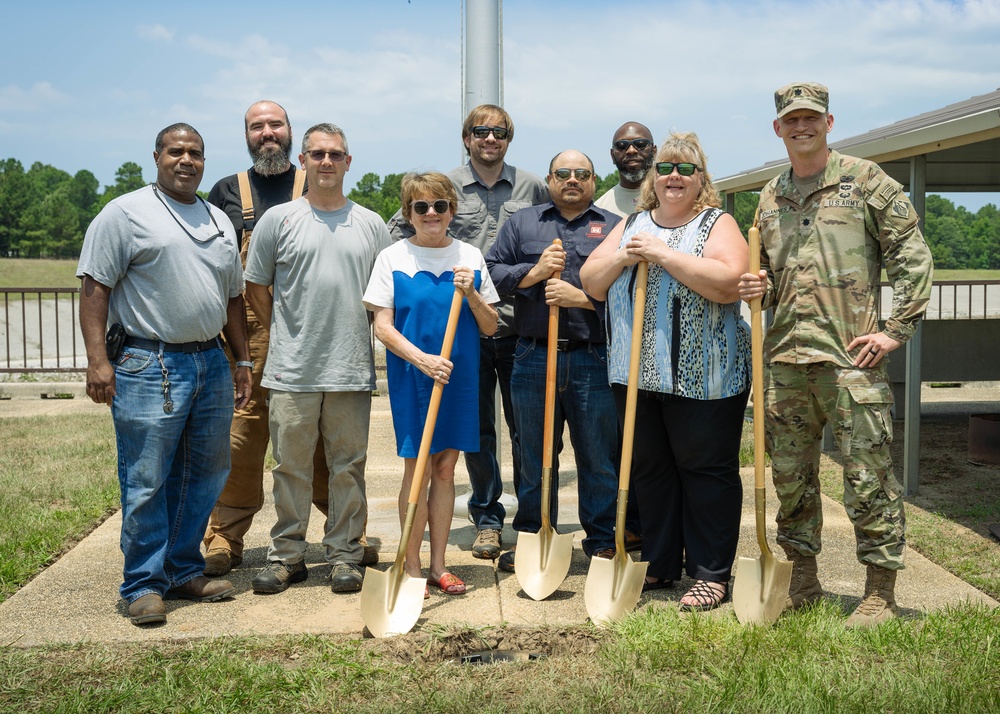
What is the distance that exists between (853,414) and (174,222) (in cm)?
298

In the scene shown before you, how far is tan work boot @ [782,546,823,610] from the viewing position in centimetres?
411

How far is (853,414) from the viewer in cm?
373

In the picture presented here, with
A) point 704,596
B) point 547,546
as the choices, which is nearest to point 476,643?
point 547,546

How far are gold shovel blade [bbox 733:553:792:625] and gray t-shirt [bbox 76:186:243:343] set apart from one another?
8.40 ft

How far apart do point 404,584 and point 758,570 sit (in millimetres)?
1474

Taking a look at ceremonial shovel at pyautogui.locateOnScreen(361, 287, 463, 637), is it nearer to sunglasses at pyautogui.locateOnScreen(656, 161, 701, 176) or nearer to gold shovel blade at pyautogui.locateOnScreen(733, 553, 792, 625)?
sunglasses at pyautogui.locateOnScreen(656, 161, 701, 176)

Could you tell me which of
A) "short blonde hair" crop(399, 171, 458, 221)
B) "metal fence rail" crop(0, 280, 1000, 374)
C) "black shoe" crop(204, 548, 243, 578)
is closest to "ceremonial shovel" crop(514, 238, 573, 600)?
"short blonde hair" crop(399, 171, 458, 221)

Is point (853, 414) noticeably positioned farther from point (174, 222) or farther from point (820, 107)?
point (174, 222)

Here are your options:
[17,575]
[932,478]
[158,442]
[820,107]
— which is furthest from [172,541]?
[932,478]

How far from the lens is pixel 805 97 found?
147 inches

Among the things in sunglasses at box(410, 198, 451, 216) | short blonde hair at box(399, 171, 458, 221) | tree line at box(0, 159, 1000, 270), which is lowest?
sunglasses at box(410, 198, 451, 216)

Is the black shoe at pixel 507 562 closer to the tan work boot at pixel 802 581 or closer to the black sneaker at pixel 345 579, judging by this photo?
the black sneaker at pixel 345 579

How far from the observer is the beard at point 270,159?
15.9ft

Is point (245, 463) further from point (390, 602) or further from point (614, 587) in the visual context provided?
point (614, 587)
